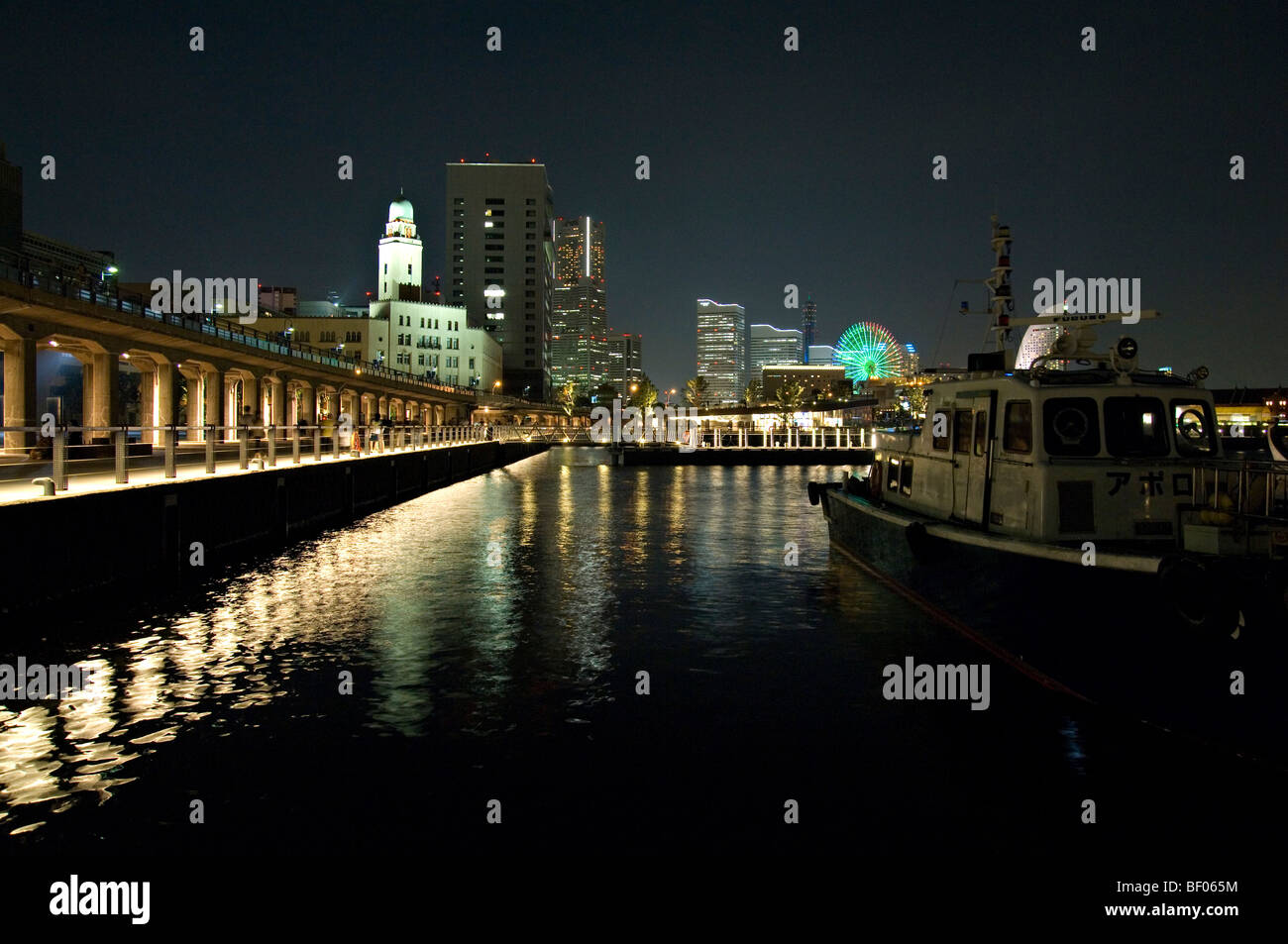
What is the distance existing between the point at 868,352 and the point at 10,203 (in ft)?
308

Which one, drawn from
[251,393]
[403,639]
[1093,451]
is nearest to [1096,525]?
[1093,451]

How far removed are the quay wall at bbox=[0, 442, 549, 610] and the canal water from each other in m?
0.58

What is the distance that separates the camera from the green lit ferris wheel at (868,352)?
122312 millimetres

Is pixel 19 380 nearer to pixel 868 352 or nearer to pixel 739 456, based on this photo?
pixel 739 456

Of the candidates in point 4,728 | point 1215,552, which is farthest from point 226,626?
point 1215,552

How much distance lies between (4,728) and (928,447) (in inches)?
498

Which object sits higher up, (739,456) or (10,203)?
(10,203)

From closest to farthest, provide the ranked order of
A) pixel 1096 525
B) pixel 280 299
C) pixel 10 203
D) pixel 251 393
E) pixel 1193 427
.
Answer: pixel 1096 525
pixel 1193 427
pixel 10 203
pixel 251 393
pixel 280 299

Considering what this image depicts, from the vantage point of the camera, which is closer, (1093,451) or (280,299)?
(1093,451)

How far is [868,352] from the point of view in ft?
405

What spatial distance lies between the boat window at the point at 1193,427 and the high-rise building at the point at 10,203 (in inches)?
3276

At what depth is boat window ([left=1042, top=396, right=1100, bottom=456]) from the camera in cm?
1084
